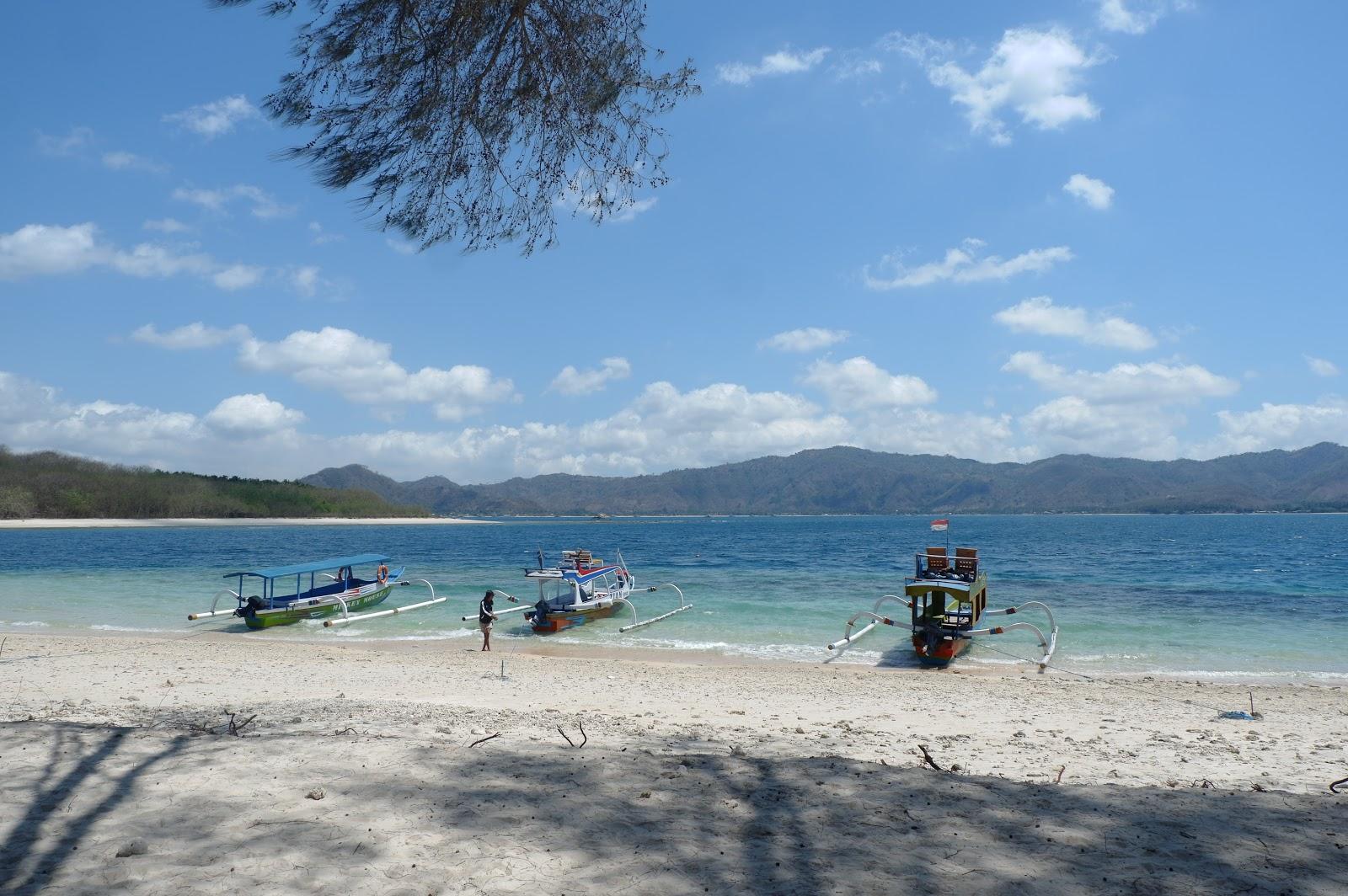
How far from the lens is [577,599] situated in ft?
66.7

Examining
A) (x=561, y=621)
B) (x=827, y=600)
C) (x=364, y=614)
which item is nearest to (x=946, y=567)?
(x=561, y=621)

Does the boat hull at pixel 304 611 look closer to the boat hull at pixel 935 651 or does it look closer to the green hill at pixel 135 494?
the boat hull at pixel 935 651

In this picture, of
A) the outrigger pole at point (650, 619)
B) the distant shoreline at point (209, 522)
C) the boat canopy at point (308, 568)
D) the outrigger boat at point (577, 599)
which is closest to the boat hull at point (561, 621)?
the outrigger boat at point (577, 599)

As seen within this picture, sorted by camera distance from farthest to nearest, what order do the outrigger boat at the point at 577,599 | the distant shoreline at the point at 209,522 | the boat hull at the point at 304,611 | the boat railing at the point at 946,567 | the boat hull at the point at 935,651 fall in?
the distant shoreline at the point at 209,522 → the boat hull at the point at 304,611 → the outrigger boat at the point at 577,599 → the boat railing at the point at 946,567 → the boat hull at the point at 935,651

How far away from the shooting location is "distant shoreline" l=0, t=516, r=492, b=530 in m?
94.9

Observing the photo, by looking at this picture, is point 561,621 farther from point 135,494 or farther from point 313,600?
point 135,494

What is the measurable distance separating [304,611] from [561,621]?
7250mm

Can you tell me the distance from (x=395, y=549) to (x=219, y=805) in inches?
2408

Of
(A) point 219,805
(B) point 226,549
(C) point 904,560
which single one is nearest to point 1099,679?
(A) point 219,805

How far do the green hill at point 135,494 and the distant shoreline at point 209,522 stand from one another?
1.24 m

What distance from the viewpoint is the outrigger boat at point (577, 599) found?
64.0 feet

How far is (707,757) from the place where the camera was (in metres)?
5.82

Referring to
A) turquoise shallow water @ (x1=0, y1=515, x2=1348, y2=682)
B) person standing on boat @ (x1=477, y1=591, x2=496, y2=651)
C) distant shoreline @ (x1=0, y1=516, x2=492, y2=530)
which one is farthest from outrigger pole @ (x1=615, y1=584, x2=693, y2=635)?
distant shoreline @ (x1=0, y1=516, x2=492, y2=530)

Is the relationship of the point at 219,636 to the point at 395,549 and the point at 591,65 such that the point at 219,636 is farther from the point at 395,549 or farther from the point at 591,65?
the point at 395,549
